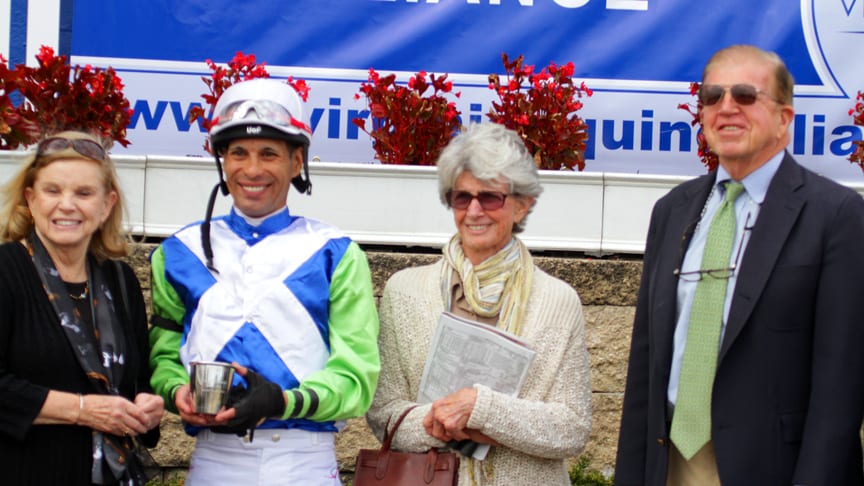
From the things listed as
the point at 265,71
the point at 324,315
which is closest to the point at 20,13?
the point at 265,71

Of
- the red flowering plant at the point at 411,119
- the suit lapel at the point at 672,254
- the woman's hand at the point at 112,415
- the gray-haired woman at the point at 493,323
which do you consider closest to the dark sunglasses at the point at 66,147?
the woman's hand at the point at 112,415

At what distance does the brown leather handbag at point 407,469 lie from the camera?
324 cm

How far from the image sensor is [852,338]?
113 inches

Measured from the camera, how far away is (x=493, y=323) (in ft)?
11.4

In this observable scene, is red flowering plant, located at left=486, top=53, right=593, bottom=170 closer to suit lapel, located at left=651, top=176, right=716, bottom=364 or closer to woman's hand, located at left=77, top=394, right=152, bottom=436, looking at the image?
suit lapel, located at left=651, top=176, right=716, bottom=364

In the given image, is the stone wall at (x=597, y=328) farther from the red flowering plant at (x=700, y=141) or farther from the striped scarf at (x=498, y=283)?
the striped scarf at (x=498, y=283)

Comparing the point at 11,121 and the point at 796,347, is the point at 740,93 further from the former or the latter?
the point at 11,121

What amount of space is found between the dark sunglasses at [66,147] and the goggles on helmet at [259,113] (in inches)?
15.1

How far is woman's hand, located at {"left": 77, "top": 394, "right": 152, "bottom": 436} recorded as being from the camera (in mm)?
3020

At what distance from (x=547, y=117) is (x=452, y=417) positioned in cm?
247

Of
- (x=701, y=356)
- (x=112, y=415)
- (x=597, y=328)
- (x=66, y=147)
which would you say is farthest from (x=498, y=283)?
(x=597, y=328)

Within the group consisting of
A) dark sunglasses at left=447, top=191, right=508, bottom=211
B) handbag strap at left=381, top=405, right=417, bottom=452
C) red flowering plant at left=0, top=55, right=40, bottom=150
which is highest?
red flowering plant at left=0, top=55, right=40, bottom=150

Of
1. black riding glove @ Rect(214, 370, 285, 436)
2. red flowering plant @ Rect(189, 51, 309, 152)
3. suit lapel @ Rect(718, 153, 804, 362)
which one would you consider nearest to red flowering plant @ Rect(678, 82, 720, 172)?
red flowering plant @ Rect(189, 51, 309, 152)

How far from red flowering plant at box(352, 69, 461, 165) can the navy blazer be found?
255 cm
